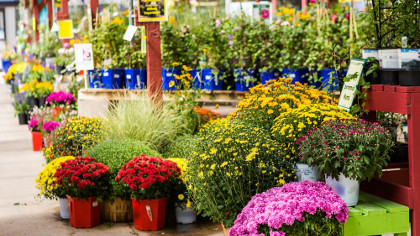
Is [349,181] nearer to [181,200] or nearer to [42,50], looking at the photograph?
[181,200]

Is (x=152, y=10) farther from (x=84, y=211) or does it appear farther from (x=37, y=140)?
(x=37, y=140)

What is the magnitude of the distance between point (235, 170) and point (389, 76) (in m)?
0.87

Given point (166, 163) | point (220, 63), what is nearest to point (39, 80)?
point (220, 63)

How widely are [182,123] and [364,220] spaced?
287 centimetres

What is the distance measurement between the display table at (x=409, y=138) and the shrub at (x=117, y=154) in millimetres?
1968

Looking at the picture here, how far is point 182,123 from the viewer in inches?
213

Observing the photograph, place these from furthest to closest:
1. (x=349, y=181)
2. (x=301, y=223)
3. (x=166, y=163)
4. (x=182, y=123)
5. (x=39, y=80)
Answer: (x=39, y=80) < (x=182, y=123) < (x=166, y=163) < (x=349, y=181) < (x=301, y=223)

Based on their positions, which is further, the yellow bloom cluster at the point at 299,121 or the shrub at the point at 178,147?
the shrub at the point at 178,147

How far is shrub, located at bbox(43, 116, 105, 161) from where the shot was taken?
5.21m

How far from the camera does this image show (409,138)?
275 centimetres

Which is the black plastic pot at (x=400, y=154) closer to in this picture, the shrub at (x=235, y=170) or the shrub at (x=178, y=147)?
the shrub at (x=235, y=170)

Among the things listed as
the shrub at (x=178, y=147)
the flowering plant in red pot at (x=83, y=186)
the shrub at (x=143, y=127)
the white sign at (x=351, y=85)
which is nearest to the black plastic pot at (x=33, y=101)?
the shrub at (x=143, y=127)

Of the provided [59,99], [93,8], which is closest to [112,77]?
[59,99]

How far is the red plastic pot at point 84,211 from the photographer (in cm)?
436
